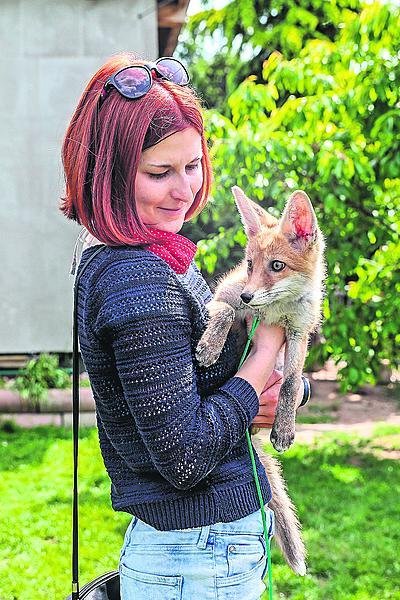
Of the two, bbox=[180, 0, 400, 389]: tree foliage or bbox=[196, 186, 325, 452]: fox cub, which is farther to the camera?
bbox=[180, 0, 400, 389]: tree foliage

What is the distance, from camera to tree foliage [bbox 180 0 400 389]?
5.88 metres

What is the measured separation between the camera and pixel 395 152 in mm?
5988

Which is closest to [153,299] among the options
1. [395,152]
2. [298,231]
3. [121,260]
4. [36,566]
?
[121,260]

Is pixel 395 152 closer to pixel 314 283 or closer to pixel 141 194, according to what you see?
pixel 314 283

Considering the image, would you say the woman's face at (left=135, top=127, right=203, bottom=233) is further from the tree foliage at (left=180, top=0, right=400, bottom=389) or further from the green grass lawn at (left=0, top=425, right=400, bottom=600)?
the tree foliage at (left=180, top=0, right=400, bottom=389)

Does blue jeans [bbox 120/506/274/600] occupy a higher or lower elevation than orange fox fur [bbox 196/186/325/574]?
lower

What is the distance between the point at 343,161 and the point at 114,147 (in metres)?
4.28

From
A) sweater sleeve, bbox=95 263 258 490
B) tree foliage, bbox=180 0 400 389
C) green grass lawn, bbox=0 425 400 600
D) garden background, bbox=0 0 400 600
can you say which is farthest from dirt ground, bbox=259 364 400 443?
sweater sleeve, bbox=95 263 258 490

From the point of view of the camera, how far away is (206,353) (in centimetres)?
188

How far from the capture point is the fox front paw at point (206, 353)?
1844 millimetres

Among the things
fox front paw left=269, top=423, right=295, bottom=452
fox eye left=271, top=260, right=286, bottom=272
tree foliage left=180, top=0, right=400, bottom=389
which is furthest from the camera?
tree foliage left=180, top=0, right=400, bottom=389

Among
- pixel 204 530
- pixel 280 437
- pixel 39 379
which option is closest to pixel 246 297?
pixel 280 437

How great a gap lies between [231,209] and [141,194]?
5.48m

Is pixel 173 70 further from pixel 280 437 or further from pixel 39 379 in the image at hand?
pixel 39 379
